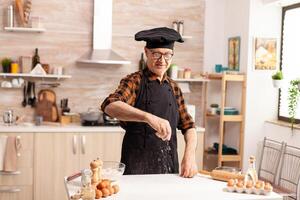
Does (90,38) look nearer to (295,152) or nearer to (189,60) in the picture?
(189,60)

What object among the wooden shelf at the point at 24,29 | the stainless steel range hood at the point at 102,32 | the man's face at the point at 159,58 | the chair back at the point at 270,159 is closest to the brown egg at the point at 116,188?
the man's face at the point at 159,58

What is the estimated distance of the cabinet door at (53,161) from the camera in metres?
4.47

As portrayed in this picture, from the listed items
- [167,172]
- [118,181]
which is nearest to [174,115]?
[167,172]

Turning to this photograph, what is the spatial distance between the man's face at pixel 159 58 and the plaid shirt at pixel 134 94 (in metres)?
0.11

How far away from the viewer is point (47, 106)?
491 cm

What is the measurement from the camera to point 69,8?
16.4ft

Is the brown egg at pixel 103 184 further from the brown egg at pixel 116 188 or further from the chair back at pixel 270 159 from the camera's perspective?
the chair back at pixel 270 159

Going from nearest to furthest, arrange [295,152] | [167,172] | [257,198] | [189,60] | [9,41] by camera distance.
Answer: [257,198] → [167,172] → [295,152] → [9,41] → [189,60]

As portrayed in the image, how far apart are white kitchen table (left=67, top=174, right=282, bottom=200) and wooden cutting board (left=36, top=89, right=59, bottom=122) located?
2.60 meters

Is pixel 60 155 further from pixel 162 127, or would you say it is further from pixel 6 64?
pixel 162 127

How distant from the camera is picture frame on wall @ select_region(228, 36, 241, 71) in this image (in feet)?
16.6

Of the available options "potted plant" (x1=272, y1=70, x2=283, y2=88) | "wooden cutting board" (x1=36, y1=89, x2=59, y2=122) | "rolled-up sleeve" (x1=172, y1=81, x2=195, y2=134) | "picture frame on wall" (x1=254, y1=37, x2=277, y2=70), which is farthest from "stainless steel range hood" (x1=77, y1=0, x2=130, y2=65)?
"rolled-up sleeve" (x1=172, y1=81, x2=195, y2=134)

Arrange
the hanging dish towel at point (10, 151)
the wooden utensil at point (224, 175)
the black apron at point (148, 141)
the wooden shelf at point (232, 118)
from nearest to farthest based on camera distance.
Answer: the wooden utensil at point (224, 175), the black apron at point (148, 141), the hanging dish towel at point (10, 151), the wooden shelf at point (232, 118)

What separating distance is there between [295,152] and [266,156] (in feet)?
1.74
